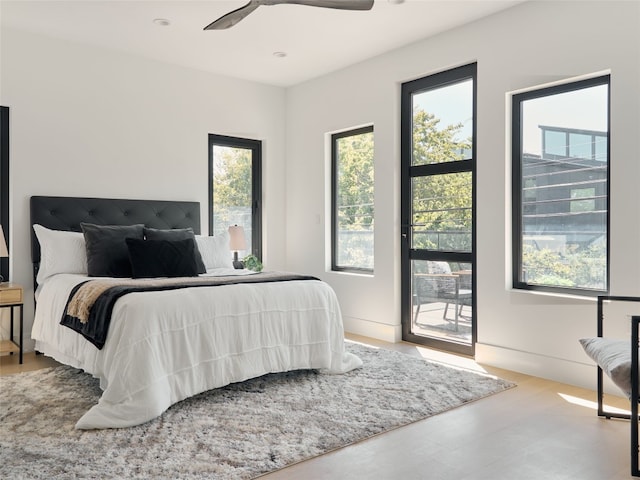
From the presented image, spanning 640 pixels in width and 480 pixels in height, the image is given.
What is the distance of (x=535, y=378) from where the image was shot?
12.0 ft

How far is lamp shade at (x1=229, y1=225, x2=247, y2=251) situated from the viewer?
518 centimetres

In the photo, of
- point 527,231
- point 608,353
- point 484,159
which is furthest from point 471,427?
point 484,159

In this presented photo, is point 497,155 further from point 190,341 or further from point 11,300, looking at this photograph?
point 11,300

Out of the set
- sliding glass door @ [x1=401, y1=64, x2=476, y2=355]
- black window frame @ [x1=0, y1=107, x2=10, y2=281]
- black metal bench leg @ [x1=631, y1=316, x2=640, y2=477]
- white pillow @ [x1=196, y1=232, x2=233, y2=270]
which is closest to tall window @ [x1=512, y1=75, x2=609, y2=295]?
sliding glass door @ [x1=401, y1=64, x2=476, y2=355]

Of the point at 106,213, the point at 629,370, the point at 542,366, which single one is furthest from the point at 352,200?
the point at 629,370

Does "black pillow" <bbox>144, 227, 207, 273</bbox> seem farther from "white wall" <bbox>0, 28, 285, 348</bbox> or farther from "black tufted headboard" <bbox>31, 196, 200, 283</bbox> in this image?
"white wall" <bbox>0, 28, 285, 348</bbox>

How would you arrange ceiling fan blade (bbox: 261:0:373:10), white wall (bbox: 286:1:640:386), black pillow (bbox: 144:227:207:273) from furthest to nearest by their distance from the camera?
black pillow (bbox: 144:227:207:273) < white wall (bbox: 286:1:640:386) < ceiling fan blade (bbox: 261:0:373:10)

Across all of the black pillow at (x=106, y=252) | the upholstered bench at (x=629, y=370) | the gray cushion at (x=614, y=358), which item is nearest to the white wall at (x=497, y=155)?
the gray cushion at (x=614, y=358)

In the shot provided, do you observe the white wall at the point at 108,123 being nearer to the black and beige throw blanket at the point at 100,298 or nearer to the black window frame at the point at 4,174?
the black window frame at the point at 4,174

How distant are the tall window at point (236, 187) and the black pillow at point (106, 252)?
4.84ft

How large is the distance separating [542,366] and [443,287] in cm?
110

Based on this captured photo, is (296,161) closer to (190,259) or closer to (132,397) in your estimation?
(190,259)

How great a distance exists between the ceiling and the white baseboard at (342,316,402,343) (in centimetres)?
261

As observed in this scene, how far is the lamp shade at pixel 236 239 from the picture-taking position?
518 cm
